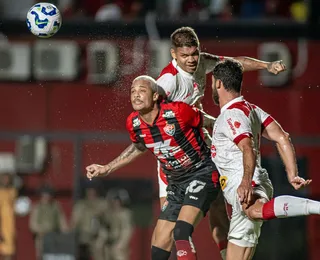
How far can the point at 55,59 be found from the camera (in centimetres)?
1570

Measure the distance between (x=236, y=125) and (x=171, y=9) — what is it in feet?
28.2

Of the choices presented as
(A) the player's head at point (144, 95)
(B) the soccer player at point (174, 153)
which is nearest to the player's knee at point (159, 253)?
(B) the soccer player at point (174, 153)

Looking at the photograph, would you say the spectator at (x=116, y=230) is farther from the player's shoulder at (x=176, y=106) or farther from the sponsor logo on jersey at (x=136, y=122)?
the player's shoulder at (x=176, y=106)

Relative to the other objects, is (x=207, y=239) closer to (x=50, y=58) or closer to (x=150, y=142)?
(x=50, y=58)

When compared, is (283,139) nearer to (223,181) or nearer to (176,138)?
→ (223,181)

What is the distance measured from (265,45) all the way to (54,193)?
175 inches

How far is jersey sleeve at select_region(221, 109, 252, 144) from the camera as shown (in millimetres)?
7414

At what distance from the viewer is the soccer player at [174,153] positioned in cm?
803

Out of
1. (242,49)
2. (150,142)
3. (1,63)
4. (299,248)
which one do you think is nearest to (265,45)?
(242,49)

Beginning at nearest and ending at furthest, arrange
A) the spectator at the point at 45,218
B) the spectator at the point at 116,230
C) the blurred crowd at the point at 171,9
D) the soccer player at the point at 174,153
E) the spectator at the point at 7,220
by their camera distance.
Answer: the soccer player at the point at 174,153
the spectator at the point at 116,230
the spectator at the point at 45,218
the spectator at the point at 7,220
the blurred crowd at the point at 171,9

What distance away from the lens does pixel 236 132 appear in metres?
7.44

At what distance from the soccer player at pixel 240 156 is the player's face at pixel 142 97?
0.60 m

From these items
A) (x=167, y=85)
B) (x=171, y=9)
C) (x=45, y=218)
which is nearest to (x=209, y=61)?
(x=167, y=85)

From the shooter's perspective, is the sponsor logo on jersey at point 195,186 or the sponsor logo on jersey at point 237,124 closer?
the sponsor logo on jersey at point 237,124
